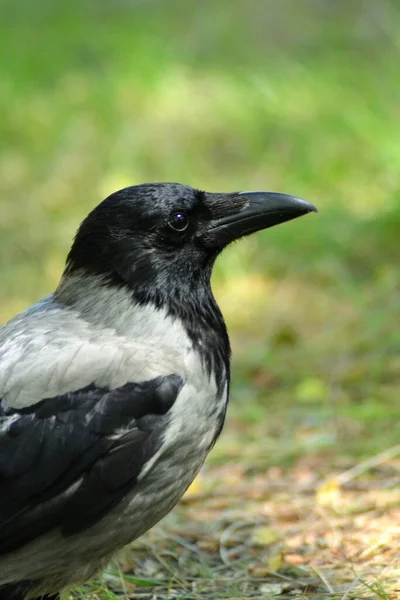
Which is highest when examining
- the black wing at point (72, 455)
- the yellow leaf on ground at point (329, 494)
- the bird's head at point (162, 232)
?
the bird's head at point (162, 232)

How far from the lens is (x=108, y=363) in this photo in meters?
3.26

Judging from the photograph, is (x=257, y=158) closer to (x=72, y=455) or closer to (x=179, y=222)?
(x=179, y=222)

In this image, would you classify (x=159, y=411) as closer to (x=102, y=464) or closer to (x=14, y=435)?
(x=102, y=464)

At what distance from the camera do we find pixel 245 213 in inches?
148

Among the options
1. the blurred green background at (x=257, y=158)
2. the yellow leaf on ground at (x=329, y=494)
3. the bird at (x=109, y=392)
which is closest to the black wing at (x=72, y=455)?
the bird at (x=109, y=392)

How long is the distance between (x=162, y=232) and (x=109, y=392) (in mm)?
661

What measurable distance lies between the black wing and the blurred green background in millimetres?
1959

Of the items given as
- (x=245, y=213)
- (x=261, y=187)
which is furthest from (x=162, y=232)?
(x=261, y=187)

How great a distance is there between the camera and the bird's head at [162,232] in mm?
3531

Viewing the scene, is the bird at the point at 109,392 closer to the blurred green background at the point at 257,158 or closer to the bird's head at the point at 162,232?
the bird's head at the point at 162,232

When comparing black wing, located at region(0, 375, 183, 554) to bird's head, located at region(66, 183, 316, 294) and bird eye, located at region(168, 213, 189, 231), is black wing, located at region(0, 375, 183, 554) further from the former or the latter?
bird eye, located at region(168, 213, 189, 231)

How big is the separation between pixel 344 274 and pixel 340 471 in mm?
2398

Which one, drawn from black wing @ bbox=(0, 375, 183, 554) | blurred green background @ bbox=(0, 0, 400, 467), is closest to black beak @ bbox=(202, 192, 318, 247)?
black wing @ bbox=(0, 375, 183, 554)

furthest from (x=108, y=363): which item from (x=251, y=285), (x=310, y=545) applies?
(x=251, y=285)
